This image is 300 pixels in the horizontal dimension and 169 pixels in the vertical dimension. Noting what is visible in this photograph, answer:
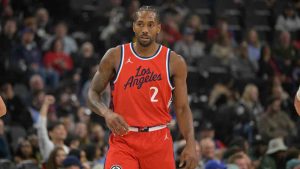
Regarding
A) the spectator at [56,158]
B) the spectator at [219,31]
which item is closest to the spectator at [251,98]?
the spectator at [219,31]

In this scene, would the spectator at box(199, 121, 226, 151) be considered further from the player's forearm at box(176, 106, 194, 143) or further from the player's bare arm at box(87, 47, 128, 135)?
the player's bare arm at box(87, 47, 128, 135)

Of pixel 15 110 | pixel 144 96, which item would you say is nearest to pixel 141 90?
pixel 144 96

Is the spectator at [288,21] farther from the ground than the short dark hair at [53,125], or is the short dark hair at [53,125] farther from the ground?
the spectator at [288,21]

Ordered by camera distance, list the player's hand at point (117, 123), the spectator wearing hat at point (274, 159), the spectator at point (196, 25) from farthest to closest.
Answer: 1. the spectator at point (196, 25)
2. the spectator wearing hat at point (274, 159)
3. the player's hand at point (117, 123)

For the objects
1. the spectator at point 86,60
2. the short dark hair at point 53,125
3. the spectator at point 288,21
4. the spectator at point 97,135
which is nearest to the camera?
the short dark hair at point 53,125

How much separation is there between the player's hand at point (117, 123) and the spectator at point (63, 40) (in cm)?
1000

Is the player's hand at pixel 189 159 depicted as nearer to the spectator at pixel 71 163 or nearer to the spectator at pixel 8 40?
the spectator at pixel 71 163

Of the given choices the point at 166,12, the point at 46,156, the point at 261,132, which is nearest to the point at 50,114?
the point at 46,156

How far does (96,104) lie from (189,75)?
994cm

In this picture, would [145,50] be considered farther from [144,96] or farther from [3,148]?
[3,148]

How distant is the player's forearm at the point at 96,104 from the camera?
24.5 feet

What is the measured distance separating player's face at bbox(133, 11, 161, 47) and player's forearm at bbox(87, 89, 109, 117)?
642 mm

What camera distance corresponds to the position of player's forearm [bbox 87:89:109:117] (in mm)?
7453

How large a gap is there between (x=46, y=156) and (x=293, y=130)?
5.68 metres
